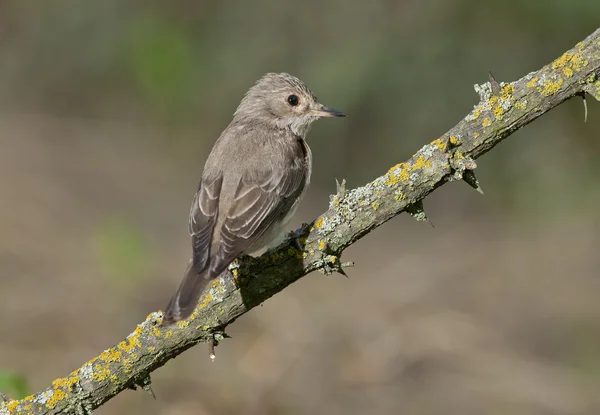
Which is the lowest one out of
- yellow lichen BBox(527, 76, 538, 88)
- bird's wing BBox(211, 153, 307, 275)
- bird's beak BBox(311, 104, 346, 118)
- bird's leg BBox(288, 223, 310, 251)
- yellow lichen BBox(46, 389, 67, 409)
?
yellow lichen BBox(46, 389, 67, 409)

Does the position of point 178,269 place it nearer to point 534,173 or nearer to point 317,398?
point 317,398

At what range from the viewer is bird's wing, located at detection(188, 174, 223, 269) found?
15.4ft

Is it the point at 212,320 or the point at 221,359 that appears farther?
the point at 221,359

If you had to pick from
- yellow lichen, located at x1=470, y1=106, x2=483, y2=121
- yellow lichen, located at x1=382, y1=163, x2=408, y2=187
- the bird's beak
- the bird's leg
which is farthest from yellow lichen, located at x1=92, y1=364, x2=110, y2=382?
the bird's beak

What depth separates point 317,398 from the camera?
7395mm

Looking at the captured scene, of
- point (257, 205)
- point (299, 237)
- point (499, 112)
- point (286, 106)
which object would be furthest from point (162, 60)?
point (499, 112)

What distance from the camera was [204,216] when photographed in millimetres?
4957

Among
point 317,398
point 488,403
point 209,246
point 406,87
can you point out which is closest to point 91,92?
point 406,87

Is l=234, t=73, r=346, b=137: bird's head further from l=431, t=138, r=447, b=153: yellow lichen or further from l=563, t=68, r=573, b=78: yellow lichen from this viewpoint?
Result: l=563, t=68, r=573, b=78: yellow lichen

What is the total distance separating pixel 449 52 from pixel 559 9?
3.98ft

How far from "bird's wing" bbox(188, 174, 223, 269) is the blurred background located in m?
2.63

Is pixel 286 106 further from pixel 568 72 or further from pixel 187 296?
pixel 568 72

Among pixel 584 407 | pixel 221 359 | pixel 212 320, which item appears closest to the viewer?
pixel 212 320

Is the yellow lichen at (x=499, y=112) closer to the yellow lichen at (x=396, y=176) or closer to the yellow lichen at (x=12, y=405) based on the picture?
the yellow lichen at (x=396, y=176)
